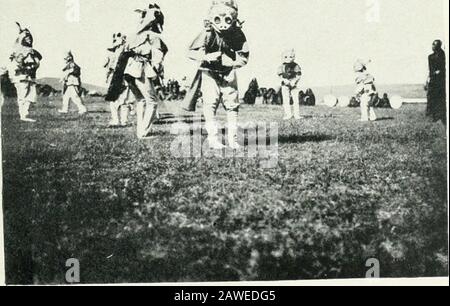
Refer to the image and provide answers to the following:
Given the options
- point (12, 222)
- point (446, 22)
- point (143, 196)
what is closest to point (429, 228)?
point (446, 22)

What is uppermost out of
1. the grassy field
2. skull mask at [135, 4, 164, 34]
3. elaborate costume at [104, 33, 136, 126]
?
skull mask at [135, 4, 164, 34]

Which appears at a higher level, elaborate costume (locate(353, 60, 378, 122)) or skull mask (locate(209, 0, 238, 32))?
skull mask (locate(209, 0, 238, 32))

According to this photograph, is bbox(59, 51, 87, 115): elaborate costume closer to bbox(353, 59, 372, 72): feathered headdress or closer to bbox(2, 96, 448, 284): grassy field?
bbox(2, 96, 448, 284): grassy field

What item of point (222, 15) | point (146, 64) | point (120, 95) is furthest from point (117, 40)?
point (222, 15)

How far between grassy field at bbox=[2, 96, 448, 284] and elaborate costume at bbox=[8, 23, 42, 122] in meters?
0.12

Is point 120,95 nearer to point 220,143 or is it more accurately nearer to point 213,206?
point 220,143

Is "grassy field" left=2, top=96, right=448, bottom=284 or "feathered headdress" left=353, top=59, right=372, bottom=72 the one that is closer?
"grassy field" left=2, top=96, right=448, bottom=284

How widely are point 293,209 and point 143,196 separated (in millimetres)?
1349

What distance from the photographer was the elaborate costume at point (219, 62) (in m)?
5.11

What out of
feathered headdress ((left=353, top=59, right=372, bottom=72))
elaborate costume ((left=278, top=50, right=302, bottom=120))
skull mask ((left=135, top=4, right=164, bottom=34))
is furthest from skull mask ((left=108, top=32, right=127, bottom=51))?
feathered headdress ((left=353, top=59, right=372, bottom=72))

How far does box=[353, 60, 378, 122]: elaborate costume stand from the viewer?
5.18 metres

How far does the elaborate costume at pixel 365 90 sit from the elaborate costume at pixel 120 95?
6.97ft

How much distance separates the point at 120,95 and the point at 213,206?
1356 mm

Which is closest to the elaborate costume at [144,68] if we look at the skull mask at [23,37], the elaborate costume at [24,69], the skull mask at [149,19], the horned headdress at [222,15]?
the skull mask at [149,19]
